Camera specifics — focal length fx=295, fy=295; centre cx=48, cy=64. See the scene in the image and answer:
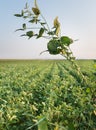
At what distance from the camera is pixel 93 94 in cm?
112

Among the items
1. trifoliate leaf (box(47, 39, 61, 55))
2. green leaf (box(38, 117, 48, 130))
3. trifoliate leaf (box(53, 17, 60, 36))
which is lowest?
green leaf (box(38, 117, 48, 130))

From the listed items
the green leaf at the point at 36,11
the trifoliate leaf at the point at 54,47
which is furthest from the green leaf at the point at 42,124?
the green leaf at the point at 36,11

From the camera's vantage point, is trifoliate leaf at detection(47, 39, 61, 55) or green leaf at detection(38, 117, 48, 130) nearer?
green leaf at detection(38, 117, 48, 130)

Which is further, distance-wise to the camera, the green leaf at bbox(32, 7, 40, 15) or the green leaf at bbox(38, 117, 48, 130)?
the green leaf at bbox(32, 7, 40, 15)

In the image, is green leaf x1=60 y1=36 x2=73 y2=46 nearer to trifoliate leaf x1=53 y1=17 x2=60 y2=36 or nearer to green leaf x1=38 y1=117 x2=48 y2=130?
trifoliate leaf x1=53 y1=17 x2=60 y2=36

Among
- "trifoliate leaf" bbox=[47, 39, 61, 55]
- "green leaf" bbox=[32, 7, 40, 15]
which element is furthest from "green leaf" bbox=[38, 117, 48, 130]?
"green leaf" bbox=[32, 7, 40, 15]

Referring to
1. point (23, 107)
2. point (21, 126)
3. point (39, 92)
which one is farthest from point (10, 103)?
point (39, 92)

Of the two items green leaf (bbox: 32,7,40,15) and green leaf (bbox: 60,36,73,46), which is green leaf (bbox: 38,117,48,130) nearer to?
green leaf (bbox: 60,36,73,46)

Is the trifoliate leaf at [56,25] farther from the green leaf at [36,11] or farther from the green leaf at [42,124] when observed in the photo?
the green leaf at [42,124]

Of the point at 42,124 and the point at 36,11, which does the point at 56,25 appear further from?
the point at 42,124

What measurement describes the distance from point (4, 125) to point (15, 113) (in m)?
0.62

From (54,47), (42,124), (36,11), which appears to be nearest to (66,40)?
(54,47)

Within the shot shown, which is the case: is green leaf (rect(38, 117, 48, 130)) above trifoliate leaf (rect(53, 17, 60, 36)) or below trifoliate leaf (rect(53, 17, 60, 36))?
below

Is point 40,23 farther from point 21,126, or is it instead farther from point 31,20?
point 21,126
